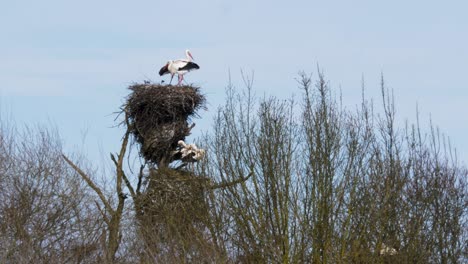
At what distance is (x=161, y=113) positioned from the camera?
19.5 metres

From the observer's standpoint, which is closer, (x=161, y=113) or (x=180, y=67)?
(x=161, y=113)

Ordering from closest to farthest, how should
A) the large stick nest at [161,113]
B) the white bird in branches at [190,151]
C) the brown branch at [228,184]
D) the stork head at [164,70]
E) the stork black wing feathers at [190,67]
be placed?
1. the brown branch at [228,184]
2. the white bird in branches at [190,151]
3. the large stick nest at [161,113]
4. the stork black wing feathers at [190,67]
5. the stork head at [164,70]

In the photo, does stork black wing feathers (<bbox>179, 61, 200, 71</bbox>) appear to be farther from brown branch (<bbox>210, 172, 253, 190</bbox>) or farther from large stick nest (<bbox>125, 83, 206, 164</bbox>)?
brown branch (<bbox>210, 172, 253, 190</bbox>)

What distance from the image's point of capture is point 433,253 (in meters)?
15.7

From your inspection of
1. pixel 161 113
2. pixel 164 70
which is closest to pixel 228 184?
pixel 161 113

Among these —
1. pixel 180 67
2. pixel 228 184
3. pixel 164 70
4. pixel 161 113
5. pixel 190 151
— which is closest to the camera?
pixel 228 184

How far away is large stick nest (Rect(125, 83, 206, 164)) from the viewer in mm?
19328

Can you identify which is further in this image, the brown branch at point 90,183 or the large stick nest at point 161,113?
the brown branch at point 90,183

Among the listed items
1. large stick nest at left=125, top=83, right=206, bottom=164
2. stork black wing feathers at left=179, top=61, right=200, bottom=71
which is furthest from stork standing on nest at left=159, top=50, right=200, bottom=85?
large stick nest at left=125, top=83, right=206, bottom=164

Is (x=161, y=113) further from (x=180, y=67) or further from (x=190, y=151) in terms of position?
(x=190, y=151)

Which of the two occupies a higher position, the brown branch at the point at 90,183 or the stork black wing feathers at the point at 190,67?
the stork black wing feathers at the point at 190,67

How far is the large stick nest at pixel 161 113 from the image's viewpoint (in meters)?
19.3

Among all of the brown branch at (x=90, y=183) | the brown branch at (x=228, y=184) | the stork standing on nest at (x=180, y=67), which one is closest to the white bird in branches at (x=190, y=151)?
the brown branch at (x=228, y=184)

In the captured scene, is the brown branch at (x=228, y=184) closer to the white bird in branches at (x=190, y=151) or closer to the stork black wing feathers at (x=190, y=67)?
the white bird in branches at (x=190, y=151)
